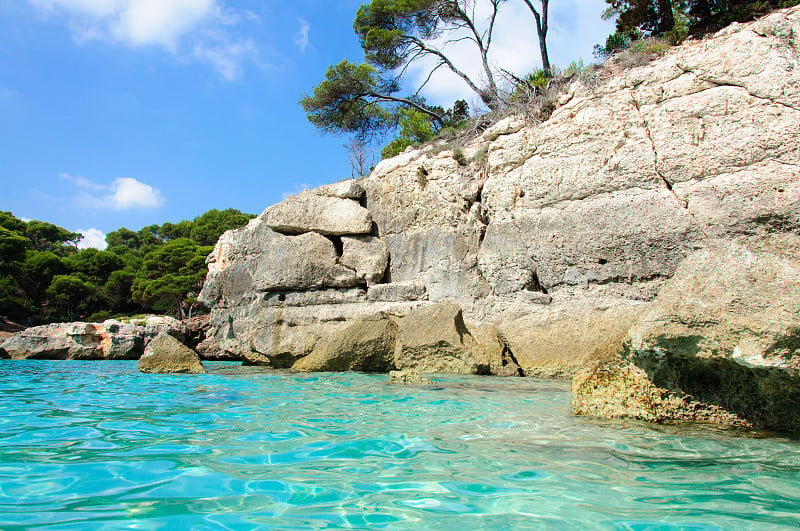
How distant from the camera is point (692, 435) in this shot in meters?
3.58

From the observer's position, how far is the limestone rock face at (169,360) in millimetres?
9703

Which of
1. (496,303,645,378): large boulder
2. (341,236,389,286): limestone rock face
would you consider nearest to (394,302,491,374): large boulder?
(496,303,645,378): large boulder

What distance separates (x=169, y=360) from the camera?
9.84 m

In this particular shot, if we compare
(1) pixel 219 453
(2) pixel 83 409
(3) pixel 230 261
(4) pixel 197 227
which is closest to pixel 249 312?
(3) pixel 230 261

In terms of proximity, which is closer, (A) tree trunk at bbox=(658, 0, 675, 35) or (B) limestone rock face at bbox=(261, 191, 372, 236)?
(B) limestone rock face at bbox=(261, 191, 372, 236)

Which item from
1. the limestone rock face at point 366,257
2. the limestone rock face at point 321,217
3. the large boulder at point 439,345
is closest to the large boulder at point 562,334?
the large boulder at point 439,345

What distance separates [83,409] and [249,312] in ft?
23.6

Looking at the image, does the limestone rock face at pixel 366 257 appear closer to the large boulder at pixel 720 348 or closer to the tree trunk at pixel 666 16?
the large boulder at pixel 720 348

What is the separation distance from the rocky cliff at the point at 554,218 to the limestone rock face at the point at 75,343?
279 inches

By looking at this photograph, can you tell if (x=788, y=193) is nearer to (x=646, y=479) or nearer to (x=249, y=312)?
(x=646, y=479)

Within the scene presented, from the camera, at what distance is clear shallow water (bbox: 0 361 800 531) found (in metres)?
2.10

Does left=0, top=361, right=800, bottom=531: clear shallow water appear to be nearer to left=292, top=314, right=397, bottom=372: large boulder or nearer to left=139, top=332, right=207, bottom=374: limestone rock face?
left=292, top=314, right=397, bottom=372: large boulder

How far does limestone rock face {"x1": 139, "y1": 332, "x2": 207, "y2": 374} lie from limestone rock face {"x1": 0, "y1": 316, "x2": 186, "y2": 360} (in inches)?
349

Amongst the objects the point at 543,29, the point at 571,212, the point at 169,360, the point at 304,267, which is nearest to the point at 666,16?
the point at 543,29
